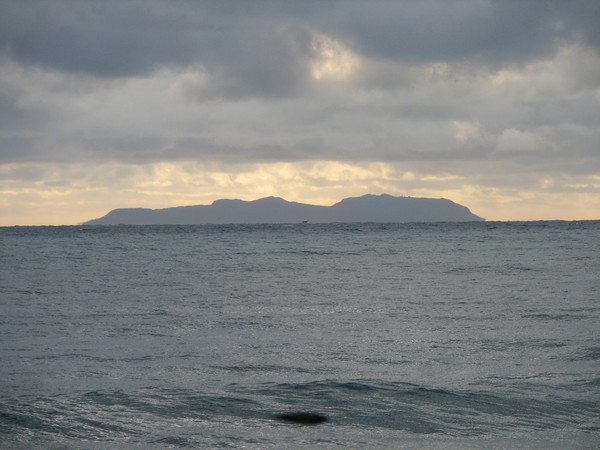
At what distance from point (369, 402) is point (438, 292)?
2010 centimetres

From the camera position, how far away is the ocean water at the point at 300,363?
11.8 meters

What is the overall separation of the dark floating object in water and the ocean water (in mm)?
223

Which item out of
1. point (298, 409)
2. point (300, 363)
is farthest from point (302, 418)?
point (300, 363)

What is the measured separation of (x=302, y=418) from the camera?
1241cm

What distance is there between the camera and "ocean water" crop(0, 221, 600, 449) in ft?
38.6

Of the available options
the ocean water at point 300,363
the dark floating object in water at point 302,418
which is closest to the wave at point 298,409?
the ocean water at point 300,363

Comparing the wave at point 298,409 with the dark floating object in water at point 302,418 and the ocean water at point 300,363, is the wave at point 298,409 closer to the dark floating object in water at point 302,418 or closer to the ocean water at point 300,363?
the ocean water at point 300,363

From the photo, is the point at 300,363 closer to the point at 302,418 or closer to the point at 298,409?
the point at 298,409

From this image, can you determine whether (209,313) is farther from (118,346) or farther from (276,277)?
(276,277)

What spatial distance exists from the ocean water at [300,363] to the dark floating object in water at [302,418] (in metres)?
0.22

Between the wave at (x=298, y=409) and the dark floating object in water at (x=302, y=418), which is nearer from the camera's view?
the wave at (x=298, y=409)

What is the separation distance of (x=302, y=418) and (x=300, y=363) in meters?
4.54

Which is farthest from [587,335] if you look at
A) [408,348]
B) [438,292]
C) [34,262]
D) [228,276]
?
[34,262]

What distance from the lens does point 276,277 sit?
40562 mm
